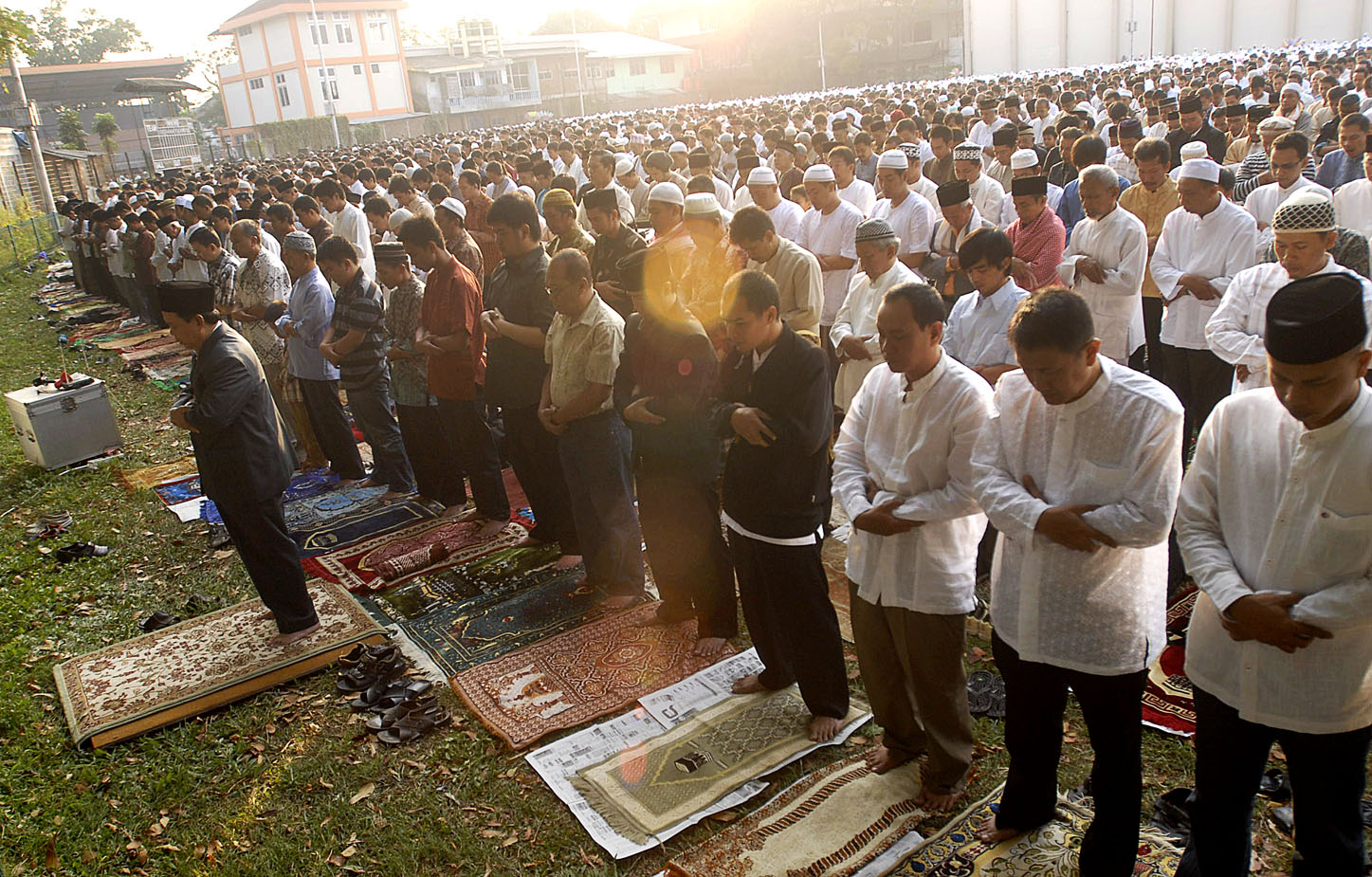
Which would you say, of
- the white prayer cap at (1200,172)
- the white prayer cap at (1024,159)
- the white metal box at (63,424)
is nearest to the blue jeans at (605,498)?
the white prayer cap at (1200,172)

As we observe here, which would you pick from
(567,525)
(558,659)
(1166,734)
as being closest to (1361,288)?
(1166,734)

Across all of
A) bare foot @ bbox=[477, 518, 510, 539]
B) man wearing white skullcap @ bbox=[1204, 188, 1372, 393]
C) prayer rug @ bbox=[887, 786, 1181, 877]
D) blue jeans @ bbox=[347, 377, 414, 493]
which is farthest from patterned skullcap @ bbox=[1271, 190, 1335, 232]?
blue jeans @ bbox=[347, 377, 414, 493]

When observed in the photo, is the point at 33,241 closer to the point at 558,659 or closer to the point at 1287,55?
the point at 558,659

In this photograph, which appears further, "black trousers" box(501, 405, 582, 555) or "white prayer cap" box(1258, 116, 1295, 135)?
"white prayer cap" box(1258, 116, 1295, 135)

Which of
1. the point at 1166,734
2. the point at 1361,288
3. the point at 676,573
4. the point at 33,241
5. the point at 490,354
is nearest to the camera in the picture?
the point at 1361,288

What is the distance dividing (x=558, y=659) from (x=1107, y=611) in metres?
2.79

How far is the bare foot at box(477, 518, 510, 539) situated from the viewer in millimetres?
6133

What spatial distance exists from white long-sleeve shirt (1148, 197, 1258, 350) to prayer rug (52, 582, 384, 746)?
4.72 m

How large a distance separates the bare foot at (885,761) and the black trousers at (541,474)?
2498 mm

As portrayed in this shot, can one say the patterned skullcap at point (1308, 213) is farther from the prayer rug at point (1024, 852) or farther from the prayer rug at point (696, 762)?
the prayer rug at point (696, 762)

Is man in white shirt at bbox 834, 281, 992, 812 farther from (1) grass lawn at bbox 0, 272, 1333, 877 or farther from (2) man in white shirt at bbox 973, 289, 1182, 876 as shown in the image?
(1) grass lawn at bbox 0, 272, 1333, 877

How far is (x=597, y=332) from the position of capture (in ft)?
15.0

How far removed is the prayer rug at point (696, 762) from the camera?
3.52m

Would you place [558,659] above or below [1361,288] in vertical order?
below
